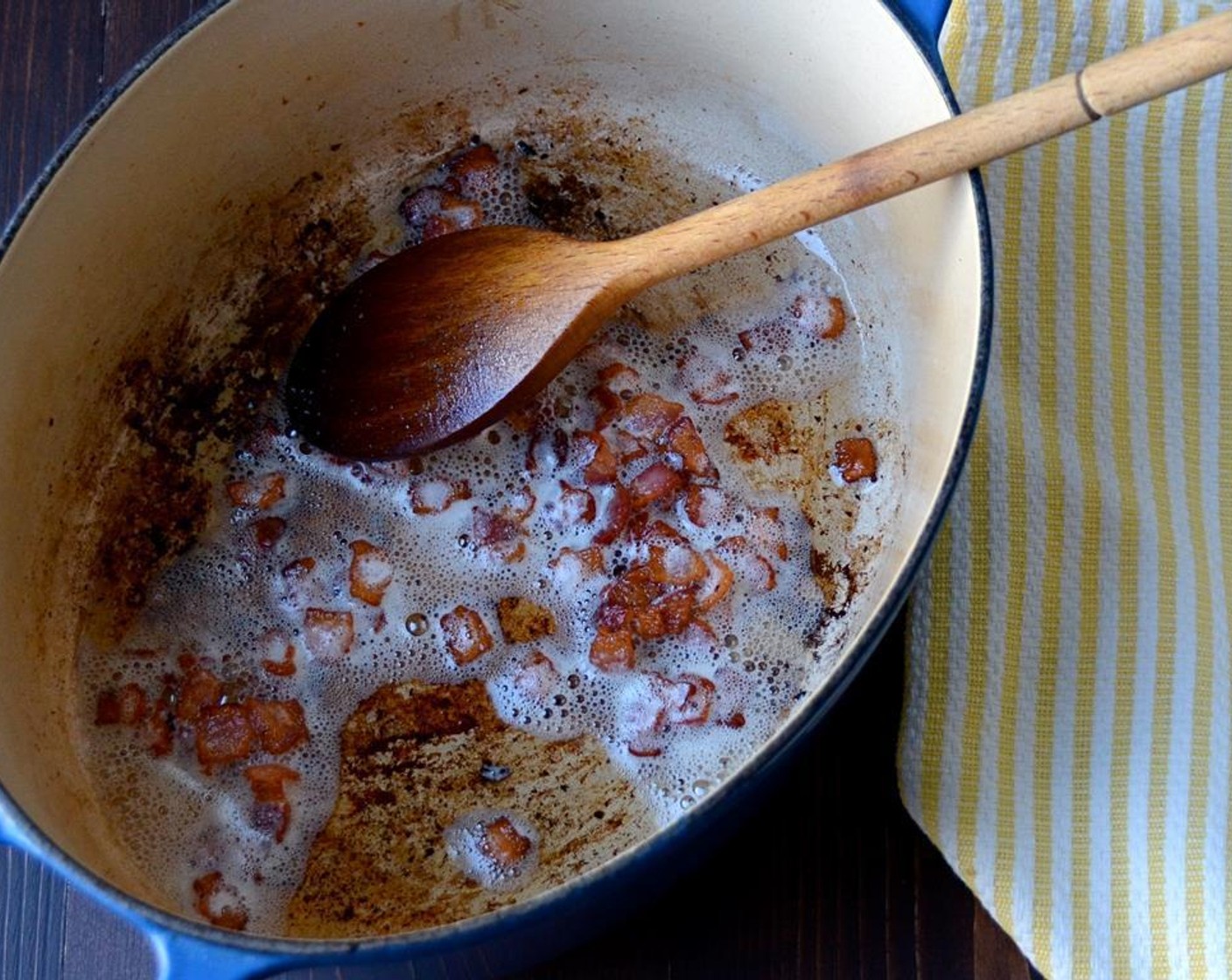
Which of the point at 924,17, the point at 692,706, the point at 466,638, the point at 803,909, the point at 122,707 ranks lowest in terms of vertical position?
the point at 803,909

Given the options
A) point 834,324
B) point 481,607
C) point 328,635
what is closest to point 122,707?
point 328,635

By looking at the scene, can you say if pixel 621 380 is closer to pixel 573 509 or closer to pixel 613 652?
pixel 573 509

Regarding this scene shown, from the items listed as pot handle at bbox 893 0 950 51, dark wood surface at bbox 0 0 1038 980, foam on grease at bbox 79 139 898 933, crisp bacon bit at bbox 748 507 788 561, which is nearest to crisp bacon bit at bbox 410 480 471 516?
foam on grease at bbox 79 139 898 933

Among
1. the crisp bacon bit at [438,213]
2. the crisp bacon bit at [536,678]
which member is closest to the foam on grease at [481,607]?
the crisp bacon bit at [536,678]

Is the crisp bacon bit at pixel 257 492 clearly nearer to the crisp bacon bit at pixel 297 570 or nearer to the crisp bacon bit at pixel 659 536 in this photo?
the crisp bacon bit at pixel 297 570

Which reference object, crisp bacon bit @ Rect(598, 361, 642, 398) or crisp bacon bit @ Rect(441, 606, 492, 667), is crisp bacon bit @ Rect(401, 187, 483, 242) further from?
crisp bacon bit @ Rect(441, 606, 492, 667)

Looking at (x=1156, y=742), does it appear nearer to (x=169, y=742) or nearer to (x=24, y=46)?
(x=169, y=742)

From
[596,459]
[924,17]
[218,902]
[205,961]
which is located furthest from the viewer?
[596,459]

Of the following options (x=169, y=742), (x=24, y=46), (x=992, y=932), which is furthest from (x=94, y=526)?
(x=992, y=932)
